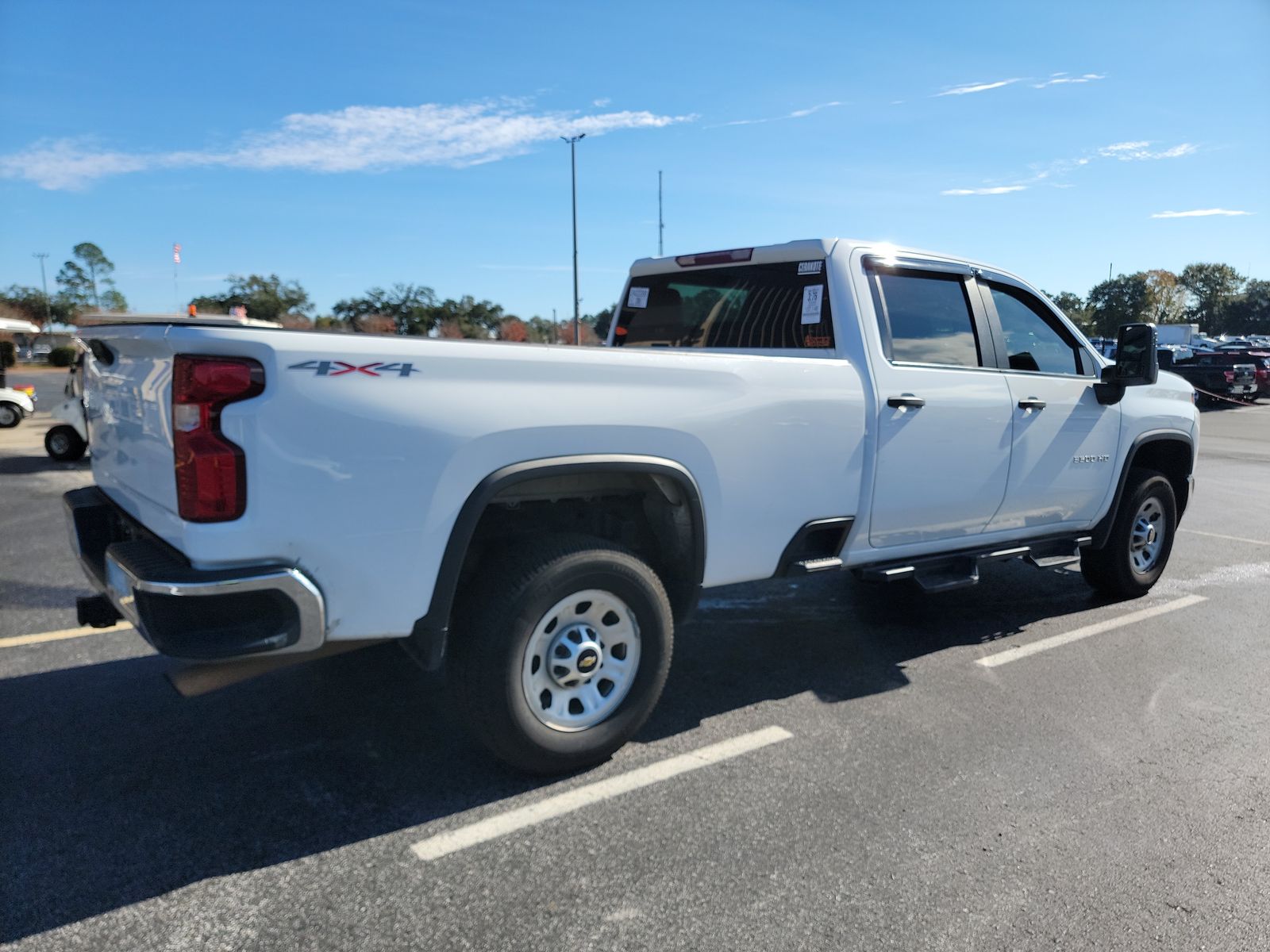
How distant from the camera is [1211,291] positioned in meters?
117

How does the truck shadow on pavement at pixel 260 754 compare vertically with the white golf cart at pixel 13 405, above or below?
below

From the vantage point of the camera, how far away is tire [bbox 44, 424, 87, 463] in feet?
38.4

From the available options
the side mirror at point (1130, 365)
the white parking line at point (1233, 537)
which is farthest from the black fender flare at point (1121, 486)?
the white parking line at point (1233, 537)

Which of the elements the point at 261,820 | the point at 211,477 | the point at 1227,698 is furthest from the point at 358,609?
the point at 1227,698

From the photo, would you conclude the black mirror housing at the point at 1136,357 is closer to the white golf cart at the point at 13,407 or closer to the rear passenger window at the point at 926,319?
the rear passenger window at the point at 926,319

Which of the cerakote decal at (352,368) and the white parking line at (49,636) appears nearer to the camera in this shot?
the cerakote decal at (352,368)

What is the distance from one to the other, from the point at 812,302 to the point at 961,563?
1539mm

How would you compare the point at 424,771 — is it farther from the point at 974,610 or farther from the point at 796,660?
the point at 974,610

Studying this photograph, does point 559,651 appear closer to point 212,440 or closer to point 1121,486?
point 212,440

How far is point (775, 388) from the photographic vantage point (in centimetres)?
371

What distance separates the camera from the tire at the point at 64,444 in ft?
38.4

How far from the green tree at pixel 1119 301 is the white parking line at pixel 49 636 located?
355 ft

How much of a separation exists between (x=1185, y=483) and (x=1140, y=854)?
3.98 m

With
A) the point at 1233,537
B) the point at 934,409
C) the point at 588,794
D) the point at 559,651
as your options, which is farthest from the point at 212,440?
the point at 1233,537
